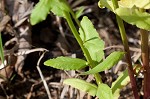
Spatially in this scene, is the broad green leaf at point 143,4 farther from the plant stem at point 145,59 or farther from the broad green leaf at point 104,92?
the broad green leaf at point 104,92

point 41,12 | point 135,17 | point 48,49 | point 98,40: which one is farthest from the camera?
point 48,49

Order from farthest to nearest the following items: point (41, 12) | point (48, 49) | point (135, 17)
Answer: point (48, 49) → point (135, 17) → point (41, 12)

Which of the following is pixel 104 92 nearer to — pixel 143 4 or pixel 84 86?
pixel 84 86

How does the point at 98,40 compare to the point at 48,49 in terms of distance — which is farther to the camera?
the point at 48,49

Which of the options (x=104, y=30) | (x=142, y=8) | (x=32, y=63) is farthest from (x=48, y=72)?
(x=142, y=8)

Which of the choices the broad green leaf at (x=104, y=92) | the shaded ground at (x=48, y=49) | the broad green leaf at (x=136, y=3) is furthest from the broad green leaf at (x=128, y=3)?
the shaded ground at (x=48, y=49)

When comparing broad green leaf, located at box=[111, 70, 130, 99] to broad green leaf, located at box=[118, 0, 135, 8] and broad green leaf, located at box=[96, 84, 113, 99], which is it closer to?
broad green leaf, located at box=[96, 84, 113, 99]

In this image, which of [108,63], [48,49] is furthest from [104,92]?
[48,49]

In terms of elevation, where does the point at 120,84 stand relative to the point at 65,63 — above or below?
below
